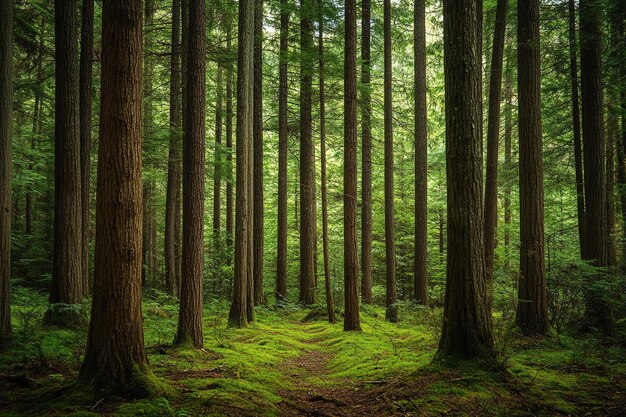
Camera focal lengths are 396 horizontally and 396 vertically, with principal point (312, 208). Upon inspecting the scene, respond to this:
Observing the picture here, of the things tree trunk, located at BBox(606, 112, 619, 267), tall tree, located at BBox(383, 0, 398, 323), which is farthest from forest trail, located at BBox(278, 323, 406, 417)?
tree trunk, located at BBox(606, 112, 619, 267)

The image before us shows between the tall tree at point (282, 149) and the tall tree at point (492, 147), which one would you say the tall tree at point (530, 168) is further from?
the tall tree at point (282, 149)

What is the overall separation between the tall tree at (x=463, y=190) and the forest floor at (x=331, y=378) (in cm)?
60

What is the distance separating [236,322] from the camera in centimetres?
1175

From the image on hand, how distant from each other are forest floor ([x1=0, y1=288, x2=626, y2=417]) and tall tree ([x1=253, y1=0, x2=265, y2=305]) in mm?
5356

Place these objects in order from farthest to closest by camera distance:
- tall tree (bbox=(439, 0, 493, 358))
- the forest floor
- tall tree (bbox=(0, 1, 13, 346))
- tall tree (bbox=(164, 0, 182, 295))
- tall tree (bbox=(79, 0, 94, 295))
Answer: tall tree (bbox=(164, 0, 182, 295))
tall tree (bbox=(79, 0, 94, 295))
tall tree (bbox=(0, 1, 13, 346))
tall tree (bbox=(439, 0, 493, 358))
the forest floor

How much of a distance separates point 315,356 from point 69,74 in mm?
9105

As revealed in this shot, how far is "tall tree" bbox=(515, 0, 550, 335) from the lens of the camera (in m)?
8.88

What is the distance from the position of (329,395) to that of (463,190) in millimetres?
3866

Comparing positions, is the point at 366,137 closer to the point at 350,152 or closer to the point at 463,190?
the point at 350,152

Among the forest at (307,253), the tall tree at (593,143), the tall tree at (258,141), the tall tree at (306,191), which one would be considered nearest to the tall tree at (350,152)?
the forest at (307,253)

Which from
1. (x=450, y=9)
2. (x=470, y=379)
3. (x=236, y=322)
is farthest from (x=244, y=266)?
(x=450, y=9)

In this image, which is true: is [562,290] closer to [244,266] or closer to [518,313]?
[518,313]

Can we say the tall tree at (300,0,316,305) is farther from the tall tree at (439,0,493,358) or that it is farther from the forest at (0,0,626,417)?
the tall tree at (439,0,493,358)

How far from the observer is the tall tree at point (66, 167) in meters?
9.44
